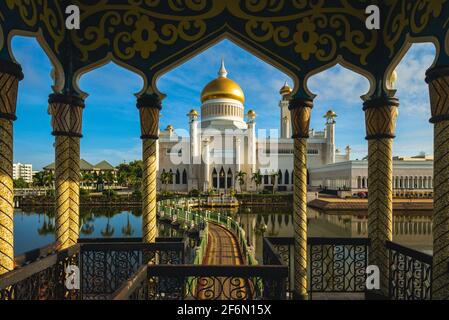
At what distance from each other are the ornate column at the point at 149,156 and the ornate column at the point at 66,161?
2.80 ft

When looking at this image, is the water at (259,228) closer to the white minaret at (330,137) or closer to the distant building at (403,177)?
the distant building at (403,177)

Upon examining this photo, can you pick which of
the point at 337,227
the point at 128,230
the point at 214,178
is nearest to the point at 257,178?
the point at 214,178

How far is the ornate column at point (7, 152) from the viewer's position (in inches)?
96.0

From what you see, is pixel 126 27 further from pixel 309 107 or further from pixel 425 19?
pixel 425 19

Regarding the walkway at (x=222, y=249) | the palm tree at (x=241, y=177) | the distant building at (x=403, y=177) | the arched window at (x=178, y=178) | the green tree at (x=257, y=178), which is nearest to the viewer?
the walkway at (x=222, y=249)

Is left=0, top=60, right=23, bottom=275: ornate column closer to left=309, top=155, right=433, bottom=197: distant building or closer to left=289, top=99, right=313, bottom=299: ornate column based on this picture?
left=289, top=99, right=313, bottom=299: ornate column

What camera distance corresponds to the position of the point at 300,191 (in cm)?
365

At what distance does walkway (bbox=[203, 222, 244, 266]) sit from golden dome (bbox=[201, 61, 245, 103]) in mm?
27287

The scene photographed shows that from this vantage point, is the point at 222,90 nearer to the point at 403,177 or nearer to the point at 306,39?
the point at 403,177

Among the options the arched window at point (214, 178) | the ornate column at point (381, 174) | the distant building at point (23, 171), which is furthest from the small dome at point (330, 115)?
the distant building at point (23, 171)

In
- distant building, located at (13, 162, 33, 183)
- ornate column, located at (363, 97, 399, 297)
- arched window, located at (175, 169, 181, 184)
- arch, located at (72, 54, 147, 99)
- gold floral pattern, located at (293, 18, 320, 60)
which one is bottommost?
distant building, located at (13, 162, 33, 183)

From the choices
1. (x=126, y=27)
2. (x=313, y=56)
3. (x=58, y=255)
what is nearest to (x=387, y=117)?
(x=313, y=56)

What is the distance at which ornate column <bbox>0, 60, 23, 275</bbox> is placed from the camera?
8.00ft

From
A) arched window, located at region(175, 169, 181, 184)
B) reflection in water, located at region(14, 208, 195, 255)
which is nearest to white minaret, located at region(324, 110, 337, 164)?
arched window, located at region(175, 169, 181, 184)
